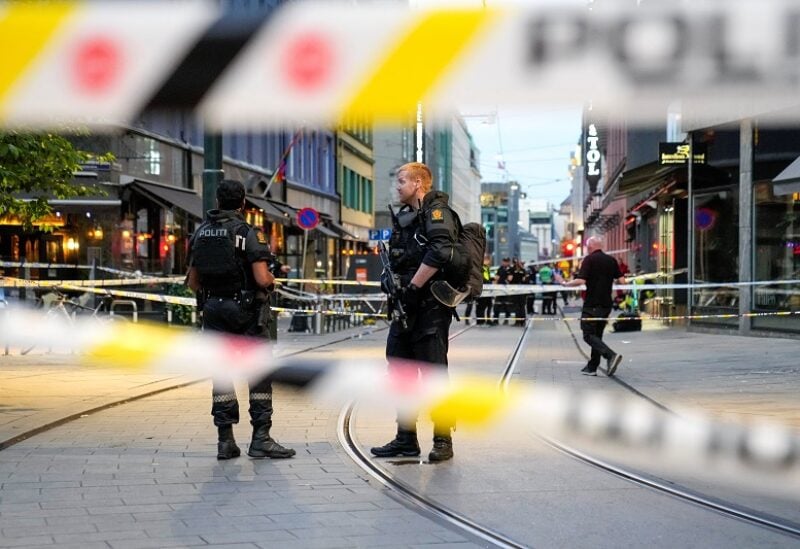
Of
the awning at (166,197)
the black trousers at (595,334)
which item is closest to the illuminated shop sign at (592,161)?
the awning at (166,197)

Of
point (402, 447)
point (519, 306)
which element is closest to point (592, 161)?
point (519, 306)

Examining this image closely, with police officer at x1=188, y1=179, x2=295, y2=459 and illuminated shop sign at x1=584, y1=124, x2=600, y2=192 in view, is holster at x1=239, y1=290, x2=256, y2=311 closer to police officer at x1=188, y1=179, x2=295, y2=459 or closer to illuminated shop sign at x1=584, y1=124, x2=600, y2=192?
police officer at x1=188, y1=179, x2=295, y2=459

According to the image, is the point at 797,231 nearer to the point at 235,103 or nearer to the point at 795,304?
the point at 795,304

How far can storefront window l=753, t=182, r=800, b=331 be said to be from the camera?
2006cm

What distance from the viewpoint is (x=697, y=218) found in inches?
979

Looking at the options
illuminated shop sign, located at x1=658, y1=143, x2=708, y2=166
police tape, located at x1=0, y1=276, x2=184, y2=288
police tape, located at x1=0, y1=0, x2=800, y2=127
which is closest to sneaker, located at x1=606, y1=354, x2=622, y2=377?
police tape, located at x1=0, y1=276, x2=184, y2=288

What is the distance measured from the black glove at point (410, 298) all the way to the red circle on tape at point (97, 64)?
3.51 meters

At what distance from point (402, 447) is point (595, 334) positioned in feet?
22.0

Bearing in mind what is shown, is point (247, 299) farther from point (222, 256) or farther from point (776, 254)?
point (776, 254)

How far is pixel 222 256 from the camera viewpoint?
284 inches

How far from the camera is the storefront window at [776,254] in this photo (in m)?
20.1

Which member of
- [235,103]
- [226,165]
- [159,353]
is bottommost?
[159,353]

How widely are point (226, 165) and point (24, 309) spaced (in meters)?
13.1

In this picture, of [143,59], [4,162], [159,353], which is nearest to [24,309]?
[159,353]
